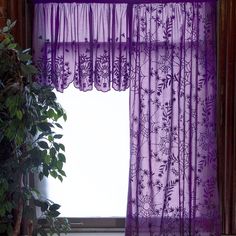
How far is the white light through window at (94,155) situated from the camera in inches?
114

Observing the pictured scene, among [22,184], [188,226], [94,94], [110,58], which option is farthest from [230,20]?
[22,184]

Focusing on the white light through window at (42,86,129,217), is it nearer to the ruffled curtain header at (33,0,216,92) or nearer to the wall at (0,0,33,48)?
the ruffled curtain header at (33,0,216,92)

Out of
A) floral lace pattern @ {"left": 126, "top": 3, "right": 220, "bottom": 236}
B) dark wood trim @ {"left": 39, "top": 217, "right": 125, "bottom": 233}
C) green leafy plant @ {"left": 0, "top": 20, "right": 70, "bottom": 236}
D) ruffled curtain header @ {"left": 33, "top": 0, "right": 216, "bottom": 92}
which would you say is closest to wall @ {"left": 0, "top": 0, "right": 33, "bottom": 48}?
ruffled curtain header @ {"left": 33, "top": 0, "right": 216, "bottom": 92}

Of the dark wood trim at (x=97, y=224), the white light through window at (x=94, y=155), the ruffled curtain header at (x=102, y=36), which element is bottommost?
the dark wood trim at (x=97, y=224)

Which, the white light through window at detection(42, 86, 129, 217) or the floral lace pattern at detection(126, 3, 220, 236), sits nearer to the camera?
the floral lace pattern at detection(126, 3, 220, 236)

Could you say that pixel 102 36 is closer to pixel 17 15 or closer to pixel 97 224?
pixel 17 15

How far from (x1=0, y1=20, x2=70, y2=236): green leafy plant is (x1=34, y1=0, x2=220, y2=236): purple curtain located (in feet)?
1.58

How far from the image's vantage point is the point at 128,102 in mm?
2857

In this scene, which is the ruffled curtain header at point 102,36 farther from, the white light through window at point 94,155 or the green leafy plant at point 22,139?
the green leafy plant at point 22,139

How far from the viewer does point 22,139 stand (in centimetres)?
218

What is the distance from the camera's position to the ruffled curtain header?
2721 mm

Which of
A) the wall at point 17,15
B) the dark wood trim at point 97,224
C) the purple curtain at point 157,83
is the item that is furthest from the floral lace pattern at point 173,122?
the wall at point 17,15

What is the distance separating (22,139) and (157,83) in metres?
0.97

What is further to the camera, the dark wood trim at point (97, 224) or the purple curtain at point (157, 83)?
the dark wood trim at point (97, 224)
